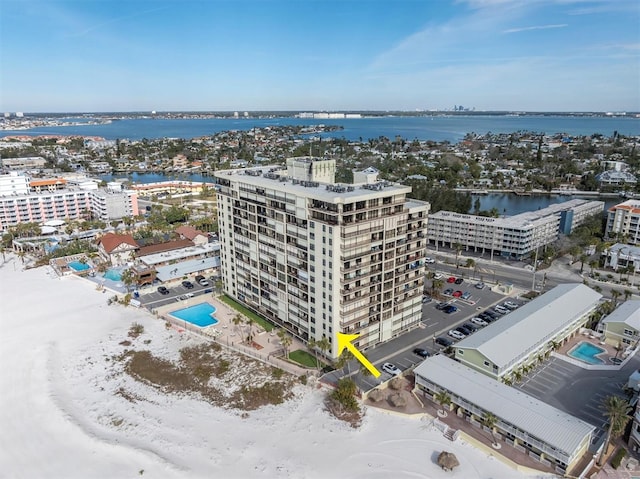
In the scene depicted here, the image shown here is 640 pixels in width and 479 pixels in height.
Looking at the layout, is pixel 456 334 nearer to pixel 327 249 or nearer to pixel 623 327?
pixel 623 327

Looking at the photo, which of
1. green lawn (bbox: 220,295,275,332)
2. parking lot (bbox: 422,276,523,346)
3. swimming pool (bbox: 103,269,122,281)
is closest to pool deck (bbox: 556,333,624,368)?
parking lot (bbox: 422,276,523,346)

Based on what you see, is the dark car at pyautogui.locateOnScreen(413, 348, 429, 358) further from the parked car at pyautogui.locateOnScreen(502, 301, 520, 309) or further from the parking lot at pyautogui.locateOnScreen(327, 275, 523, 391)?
the parked car at pyautogui.locateOnScreen(502, 301, 520, 309)

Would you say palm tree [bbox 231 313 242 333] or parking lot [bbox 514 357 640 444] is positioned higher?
palm tree [bbox 231 313 242 333]

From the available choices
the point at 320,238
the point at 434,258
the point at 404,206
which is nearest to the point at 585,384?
the point at 404,206

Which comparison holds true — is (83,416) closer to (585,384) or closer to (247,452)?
(247,452)

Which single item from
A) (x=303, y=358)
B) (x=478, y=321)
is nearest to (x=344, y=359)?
(x=303, y=358)

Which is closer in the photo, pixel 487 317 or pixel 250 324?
pixel 250 324
